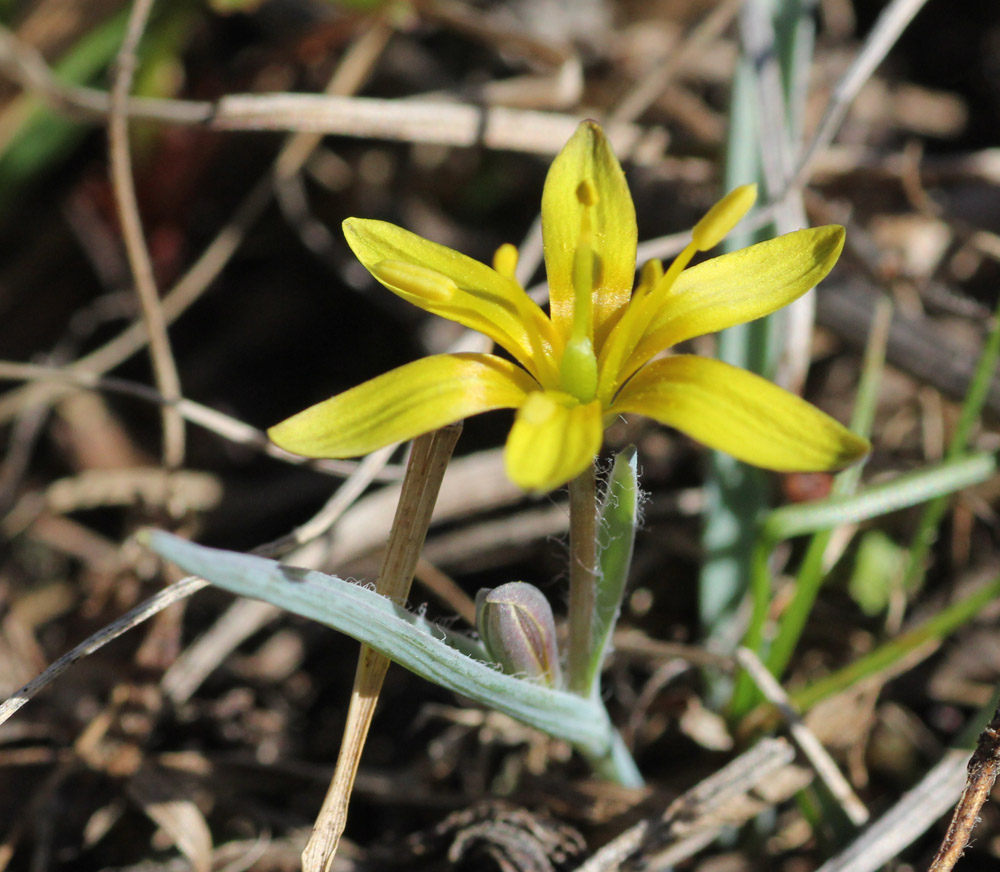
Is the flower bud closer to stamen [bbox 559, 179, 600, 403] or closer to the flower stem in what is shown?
the flower stem

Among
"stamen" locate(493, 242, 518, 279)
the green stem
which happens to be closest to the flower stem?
"stamen" locate(493, 242, 518, 279)

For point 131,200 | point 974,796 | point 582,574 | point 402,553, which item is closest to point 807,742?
point 974,796

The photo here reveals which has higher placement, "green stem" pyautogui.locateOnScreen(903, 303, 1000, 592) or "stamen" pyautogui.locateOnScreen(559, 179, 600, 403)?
"stamen" pyautogui.locateOnScreen(559, 179, 600, 403)

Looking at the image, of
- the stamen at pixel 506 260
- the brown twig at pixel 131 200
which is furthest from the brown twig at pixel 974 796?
the brown twig at pixel 131 200

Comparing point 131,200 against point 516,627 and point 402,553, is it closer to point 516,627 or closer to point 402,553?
point 402,553

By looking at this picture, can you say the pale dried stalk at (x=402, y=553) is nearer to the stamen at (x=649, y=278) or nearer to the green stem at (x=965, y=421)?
the stamen at (x=649, y=278)

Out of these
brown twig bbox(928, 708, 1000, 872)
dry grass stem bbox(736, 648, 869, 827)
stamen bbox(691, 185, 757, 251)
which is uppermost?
stamen bbox(691, 185, 757, 251)

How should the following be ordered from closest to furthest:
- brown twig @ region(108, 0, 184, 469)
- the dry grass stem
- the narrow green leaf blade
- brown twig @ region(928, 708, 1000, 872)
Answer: the narrow green leaf blade → brown twig @ region(928, 708, 1000, 872) → the dry grass stem → brown twig @ region(108, 0, 184, 469)
